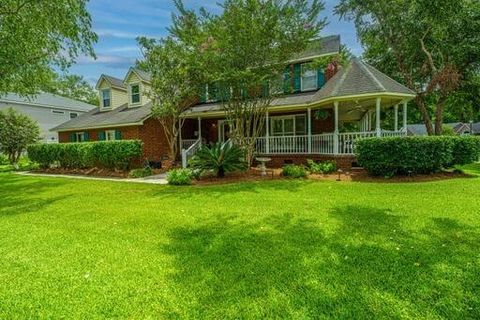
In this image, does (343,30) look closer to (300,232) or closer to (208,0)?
(208,0)

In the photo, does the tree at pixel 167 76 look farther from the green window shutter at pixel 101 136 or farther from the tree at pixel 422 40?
the tree at pixel 422 40

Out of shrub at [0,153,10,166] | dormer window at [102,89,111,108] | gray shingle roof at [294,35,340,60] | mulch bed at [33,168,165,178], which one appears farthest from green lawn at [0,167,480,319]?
shrub at [0,153,10,166]

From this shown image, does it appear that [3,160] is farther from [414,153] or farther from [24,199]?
[414,153]

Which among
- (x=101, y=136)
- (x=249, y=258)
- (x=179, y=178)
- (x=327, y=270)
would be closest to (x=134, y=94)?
(x=101, y=136)

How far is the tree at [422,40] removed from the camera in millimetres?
17203

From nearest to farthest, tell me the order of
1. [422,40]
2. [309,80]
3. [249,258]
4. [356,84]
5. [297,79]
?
1. [249,258]
2. [356,84]
3. [309,80]
4. [297,79]
5. [422,40]

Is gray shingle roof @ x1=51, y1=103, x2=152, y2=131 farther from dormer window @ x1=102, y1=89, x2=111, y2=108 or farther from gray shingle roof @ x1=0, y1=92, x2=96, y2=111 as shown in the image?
gray shingle roof @ x1=0, y1=92, x2=96, y2=111

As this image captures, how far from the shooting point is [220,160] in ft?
39.5

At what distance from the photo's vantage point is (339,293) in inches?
130

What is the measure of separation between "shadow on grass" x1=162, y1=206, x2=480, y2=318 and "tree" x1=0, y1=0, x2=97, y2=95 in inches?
398

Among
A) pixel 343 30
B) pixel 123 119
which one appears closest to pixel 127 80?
pixel 123 119

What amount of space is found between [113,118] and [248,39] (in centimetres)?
1240

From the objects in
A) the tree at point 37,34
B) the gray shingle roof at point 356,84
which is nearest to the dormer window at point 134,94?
the tree at point 37,34

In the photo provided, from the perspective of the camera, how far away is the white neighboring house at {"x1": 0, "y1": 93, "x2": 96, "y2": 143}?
30.7 metres
